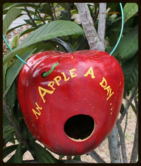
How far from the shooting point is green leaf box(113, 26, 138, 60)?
0.82m

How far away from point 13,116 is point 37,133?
7.1 inches

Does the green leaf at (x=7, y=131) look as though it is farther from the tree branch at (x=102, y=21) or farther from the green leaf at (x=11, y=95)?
the tree branch at (x=102, y=21)

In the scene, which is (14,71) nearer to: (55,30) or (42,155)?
(55,30)

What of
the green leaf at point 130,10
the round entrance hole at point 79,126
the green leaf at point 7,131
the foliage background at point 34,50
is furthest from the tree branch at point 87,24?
the green leaf at point 7,131

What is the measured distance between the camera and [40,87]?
0.54 m

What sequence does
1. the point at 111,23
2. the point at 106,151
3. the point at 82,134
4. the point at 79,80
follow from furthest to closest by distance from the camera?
the point at 106,151 < the point at 111,23 < the point at 82,134 < the point at 79,80

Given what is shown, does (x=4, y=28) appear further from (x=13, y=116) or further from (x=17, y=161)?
(x=17, y=161)

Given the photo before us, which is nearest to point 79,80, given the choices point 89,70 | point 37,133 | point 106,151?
point 89,70

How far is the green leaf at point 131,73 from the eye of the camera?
87 cm

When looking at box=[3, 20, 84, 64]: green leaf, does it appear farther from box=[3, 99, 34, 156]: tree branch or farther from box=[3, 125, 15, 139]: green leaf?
box=[3, 125, 15, 139]: green leaf

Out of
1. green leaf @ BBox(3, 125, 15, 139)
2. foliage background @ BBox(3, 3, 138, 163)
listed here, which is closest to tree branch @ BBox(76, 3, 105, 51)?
foliage background @ BBox(3, 3, 138, 163)

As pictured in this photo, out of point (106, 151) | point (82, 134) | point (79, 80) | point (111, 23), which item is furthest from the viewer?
point (106, 151)

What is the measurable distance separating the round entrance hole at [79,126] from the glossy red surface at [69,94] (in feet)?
0.42

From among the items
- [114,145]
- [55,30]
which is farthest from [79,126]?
[55,30]
